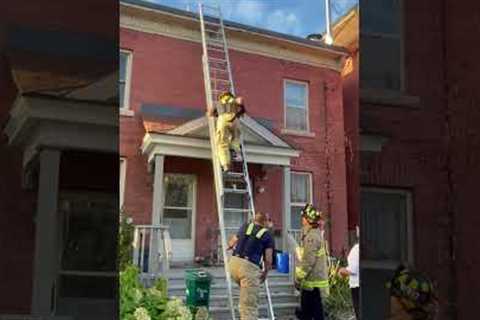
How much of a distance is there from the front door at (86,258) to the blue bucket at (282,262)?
662 mm

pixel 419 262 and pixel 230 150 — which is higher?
pixel 230 150

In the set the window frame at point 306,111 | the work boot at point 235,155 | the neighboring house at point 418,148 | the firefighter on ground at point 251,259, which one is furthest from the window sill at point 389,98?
the work boot at point 235,155

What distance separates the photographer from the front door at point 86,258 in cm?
80

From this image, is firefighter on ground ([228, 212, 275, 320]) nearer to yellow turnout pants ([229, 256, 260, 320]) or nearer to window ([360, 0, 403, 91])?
yellow turnout pants ([229, 256, 260, 320])

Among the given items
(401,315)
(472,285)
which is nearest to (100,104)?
(401,315)

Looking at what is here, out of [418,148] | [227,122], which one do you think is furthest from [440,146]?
[227,122]

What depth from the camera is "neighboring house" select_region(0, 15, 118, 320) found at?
31.0 inches

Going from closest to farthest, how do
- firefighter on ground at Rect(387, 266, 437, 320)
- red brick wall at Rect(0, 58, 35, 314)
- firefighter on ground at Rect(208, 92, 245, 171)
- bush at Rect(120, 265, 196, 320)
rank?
red brick wall at Rect(0, 58, 35, 314) < firefighter on ground at Rect(387, 266, 437, 320) < bush at Rect(120, 265, 196, 320) < firefighter on ground at Rect(208, 92, 245, 171)

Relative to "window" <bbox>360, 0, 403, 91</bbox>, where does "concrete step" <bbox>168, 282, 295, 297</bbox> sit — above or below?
below

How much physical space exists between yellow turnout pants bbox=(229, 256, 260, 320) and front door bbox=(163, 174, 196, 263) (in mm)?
171

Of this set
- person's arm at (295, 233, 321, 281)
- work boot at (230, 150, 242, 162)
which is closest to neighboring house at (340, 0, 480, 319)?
→ person's arm at (295, 233, 321, 281)

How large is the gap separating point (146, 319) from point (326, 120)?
2.34 feet

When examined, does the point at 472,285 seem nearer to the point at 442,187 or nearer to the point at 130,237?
the point at 442,187

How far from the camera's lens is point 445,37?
39.1 inches
